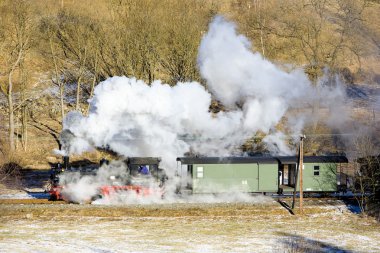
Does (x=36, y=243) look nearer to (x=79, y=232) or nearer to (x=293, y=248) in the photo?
(x=79, y=232)

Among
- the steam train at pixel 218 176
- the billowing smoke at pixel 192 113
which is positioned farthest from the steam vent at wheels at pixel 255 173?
the billowing smoke at pixel 192 113

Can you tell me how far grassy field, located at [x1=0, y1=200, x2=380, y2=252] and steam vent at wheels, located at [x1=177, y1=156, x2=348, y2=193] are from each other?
59.8 inches

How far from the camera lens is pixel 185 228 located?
106 ft

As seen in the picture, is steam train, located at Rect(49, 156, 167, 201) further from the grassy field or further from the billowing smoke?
the billowing smoke

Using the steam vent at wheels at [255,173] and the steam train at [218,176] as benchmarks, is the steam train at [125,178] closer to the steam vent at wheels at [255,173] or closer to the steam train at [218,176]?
the steam train at [218,176]

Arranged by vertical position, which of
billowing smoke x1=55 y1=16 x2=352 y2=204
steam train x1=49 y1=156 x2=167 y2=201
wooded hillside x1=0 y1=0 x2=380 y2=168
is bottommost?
steam train x1=49 y1=156 x2=167 y2=201

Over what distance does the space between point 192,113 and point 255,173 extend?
7.40m

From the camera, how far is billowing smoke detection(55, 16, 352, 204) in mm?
39812

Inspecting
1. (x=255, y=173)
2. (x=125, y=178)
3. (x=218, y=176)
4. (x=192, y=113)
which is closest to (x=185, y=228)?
(x=125, y=178)

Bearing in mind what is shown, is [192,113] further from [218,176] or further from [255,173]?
[255,173]

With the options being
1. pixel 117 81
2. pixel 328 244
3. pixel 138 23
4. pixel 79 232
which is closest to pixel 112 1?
pixel 138 23

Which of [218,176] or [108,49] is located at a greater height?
[108,49]

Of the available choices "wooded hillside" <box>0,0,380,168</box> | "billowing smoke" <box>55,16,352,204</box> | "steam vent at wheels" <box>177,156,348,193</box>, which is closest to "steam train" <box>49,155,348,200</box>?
"steam vent at wheels" <box>177,156,348,193</box>

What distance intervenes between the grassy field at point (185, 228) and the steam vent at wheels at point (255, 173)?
1518 mm
